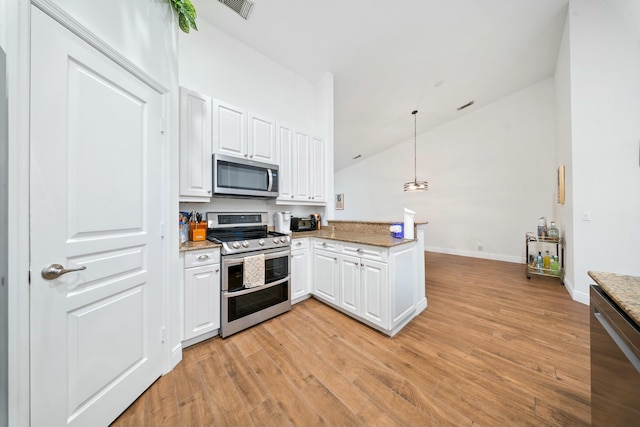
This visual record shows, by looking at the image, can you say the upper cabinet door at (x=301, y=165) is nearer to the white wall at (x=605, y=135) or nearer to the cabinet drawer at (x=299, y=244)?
the cabinet drawer at (x=299, y=244)

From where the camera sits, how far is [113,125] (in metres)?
1.24

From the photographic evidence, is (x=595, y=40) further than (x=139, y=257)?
Yes

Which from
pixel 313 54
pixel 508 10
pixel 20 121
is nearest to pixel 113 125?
pixel 20 121

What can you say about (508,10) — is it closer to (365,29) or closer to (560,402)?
(365,29)

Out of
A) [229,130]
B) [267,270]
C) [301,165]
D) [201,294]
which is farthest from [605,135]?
[201,294]

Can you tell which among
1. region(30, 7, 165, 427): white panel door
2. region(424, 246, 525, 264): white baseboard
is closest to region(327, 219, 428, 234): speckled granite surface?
region(30, 7, 165, 427): white panel door

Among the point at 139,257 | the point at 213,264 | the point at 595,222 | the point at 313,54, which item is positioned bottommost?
the point at 213,264

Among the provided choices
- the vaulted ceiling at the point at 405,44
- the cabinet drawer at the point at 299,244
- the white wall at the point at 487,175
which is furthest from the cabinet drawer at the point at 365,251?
the white wall at the point at 487,175

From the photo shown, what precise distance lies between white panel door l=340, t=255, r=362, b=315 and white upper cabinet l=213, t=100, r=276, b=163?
62.5 inches

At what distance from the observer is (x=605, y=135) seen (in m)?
2.53

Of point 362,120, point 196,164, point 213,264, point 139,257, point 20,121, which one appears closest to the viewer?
point 20,121

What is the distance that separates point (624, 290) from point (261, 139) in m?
2.88

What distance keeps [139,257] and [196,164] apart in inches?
42.6

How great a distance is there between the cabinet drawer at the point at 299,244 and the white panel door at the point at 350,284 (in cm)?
55
